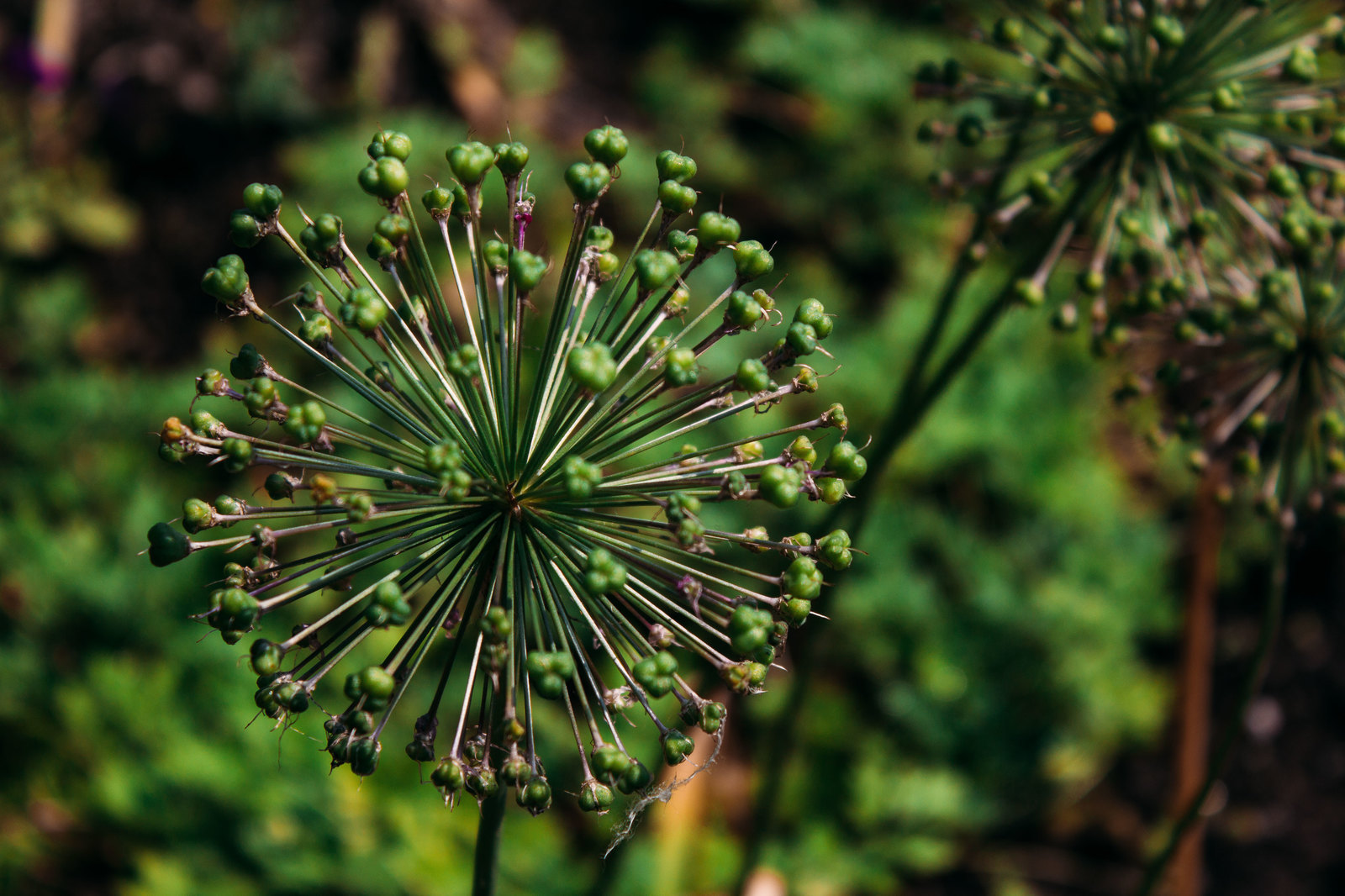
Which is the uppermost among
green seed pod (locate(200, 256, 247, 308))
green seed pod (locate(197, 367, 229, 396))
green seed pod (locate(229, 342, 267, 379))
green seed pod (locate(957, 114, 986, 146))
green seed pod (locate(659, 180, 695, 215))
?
green seed pod (locate(957, 114, 986, 146))

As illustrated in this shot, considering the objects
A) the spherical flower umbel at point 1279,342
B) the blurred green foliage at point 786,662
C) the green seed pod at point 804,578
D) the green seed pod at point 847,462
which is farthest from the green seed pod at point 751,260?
the blurred green foliage at point 786,662

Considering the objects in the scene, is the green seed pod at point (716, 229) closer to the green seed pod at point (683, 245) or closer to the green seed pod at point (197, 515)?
the green seed pod at point (683, 245)

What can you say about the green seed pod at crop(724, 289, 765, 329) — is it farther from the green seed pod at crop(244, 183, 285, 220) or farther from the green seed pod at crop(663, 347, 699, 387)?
the green seed pod at crop(244, 183, 285, 220)

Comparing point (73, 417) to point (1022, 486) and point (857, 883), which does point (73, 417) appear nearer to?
point (857, 883)

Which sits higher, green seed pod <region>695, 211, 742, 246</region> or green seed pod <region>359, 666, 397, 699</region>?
green seed pod <region>695, 211, 742, 246</region>

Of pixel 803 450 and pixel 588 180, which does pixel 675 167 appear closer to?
pixel 588 180

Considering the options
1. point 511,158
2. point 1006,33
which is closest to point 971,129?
point 1006,33

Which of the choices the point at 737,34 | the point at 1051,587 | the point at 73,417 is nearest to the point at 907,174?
the point at 737,34

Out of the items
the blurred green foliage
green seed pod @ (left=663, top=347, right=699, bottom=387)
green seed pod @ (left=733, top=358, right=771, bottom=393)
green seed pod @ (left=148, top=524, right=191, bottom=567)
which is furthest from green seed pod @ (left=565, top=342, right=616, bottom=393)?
the blurred green foliage
